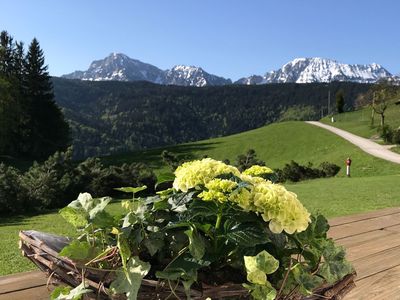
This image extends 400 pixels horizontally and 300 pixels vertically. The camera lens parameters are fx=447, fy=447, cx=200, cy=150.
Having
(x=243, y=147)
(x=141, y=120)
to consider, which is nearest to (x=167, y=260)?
(x=243, y=147)

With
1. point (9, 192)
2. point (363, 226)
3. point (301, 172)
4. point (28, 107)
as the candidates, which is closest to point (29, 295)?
point (363, 226)

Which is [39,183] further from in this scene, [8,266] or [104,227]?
[104,227]

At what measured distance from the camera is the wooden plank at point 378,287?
1851 mm

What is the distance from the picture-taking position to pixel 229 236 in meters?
1.03

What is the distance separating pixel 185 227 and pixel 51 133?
46.2 m

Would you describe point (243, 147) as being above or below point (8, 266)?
below

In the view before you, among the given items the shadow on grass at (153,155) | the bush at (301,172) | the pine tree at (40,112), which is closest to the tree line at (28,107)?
the pine tree at (40,112)

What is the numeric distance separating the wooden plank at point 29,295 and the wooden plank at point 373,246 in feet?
4.95

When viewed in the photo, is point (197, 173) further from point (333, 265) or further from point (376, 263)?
point (376, 263)

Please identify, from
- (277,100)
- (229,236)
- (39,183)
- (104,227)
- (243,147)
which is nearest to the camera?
(229,236)

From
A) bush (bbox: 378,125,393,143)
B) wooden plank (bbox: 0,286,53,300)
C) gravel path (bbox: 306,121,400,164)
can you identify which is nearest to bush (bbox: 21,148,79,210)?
wooden plank (bbox: 0,286,53,300)

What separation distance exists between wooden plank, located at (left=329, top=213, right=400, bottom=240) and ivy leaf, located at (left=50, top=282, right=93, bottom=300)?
2.12 metres

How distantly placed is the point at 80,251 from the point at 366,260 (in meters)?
1.76

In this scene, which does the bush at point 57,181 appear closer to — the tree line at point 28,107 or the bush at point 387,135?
the bush at point 387,135
